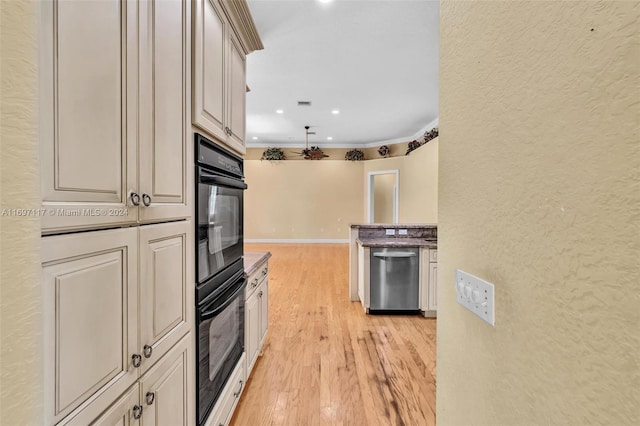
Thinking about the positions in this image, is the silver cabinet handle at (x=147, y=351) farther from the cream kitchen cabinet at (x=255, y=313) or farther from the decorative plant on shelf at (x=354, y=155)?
the decorative plant on shelf at (x=354, y=155)

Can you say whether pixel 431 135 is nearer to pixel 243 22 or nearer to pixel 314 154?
pixel 314 154

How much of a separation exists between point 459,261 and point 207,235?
3.46 feet

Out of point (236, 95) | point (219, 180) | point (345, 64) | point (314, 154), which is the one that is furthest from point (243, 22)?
point (314, 154)

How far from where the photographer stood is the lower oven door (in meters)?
1.28

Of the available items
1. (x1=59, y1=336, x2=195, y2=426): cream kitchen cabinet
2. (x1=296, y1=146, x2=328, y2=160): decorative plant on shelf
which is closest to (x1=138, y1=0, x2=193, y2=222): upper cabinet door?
(x1=59, y1=336, x2=195, y2=426): cream kitchen cabinet

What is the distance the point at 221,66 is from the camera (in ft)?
4.97

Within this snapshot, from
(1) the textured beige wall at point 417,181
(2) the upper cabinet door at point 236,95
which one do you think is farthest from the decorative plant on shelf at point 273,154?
(2) the upper cabinet door at point 236,95

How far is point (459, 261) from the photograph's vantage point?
3.00 feet

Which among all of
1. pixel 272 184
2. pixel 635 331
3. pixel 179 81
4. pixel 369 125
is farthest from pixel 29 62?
pixel 272 184

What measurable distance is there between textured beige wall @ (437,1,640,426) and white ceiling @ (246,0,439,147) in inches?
88.6

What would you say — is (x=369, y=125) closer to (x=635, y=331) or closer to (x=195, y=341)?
(x=195, y=341)

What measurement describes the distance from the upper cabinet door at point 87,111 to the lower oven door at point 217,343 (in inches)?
26.7

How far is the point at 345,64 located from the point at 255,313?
10.4 feet

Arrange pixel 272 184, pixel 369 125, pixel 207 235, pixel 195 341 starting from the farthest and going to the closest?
pixel 272 184 → pixel 369 125 → pixel 207 235 → pixel 195 341
